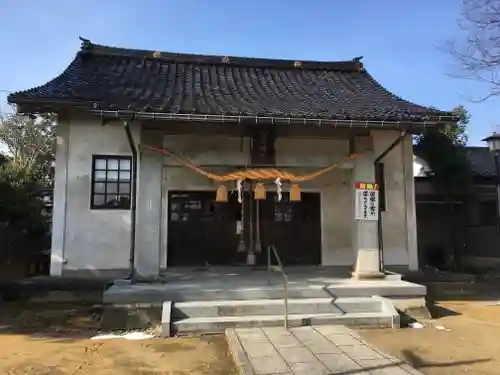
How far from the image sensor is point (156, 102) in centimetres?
1052

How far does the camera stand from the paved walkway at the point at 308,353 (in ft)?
17.5

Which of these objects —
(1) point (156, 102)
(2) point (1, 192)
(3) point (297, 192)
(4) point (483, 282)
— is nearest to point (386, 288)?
(3) point (297, 192)

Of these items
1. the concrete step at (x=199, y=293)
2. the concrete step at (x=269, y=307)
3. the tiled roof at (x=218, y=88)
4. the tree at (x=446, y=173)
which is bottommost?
the concrete step at (x=269, y=307)

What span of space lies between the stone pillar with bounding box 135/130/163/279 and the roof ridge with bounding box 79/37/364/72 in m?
6.49

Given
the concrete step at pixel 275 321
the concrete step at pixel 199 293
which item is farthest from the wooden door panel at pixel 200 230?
the concrete step at pixel 275 321

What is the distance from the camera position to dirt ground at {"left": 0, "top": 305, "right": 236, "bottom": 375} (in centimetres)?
573

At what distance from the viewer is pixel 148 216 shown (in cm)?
964

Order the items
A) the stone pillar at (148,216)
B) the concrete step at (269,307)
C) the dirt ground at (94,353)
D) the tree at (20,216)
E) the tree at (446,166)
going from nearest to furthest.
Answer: the dirt ground at (94,353), the concrete step at (269,307), the stone pillar at (148,216), the tree at (20,216), the tree at (446,166)

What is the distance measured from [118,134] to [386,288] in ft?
24.9

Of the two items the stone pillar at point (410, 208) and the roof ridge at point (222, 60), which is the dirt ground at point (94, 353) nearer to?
the stone pillar at point (410, 208)

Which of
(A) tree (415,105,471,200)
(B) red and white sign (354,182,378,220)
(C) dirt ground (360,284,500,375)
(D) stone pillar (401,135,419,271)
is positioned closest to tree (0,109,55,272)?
(B) red and white sign (354,182,378,220)

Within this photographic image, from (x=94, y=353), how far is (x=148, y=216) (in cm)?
368

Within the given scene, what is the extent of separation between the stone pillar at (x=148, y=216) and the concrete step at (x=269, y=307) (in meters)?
1.77

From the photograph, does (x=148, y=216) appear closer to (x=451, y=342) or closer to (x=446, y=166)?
(x=451, y=342)
